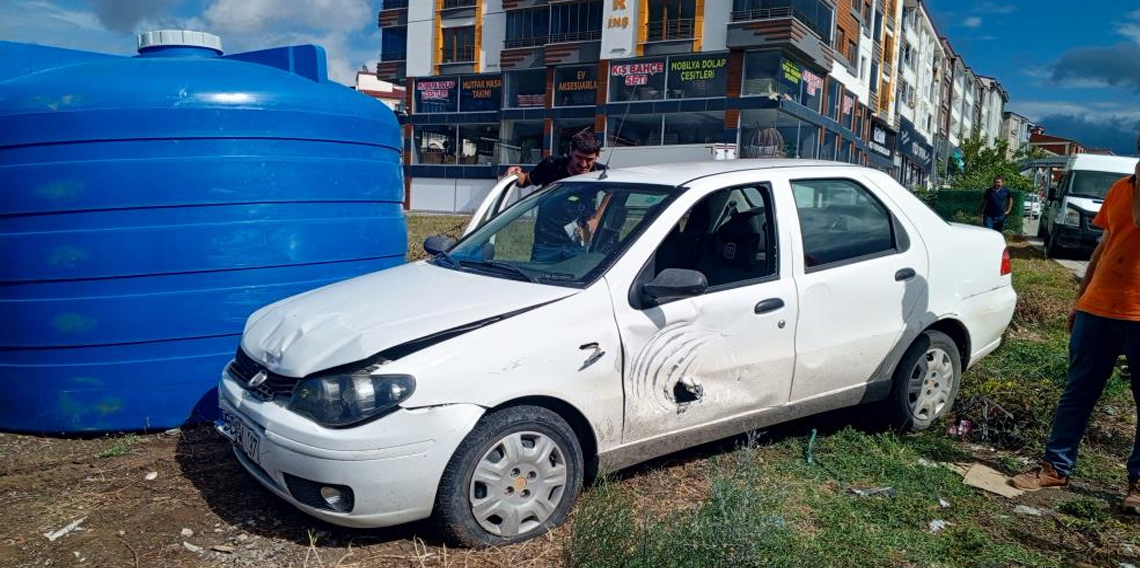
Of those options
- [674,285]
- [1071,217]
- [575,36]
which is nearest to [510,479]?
[674,285]

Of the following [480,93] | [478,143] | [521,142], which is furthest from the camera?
[478,143]

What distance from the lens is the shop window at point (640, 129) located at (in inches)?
1505

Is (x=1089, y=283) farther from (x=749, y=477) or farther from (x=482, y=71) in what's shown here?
(x=482, y=71)

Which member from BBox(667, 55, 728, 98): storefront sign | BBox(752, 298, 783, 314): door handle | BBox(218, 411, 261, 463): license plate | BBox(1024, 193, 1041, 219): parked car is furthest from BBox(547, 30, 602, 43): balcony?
BBox(218, 411, 261, 463): license plate

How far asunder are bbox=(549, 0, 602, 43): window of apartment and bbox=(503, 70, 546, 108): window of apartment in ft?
7.05

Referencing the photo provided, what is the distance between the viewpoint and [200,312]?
15.6 ft

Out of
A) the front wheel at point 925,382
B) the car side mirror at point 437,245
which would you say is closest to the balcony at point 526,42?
the car side mirror at point 437,245

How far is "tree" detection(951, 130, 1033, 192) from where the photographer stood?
3572 centimetres

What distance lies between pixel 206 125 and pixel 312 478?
2.49 meters

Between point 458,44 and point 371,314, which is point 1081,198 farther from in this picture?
point 458,44

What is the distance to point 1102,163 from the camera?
1853 cm

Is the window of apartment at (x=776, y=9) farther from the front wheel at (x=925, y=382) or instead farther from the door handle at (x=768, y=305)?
the door handle at (x=768, y=305)

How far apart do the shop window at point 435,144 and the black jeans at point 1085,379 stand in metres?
42.0

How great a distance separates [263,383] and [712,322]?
201 centimetres
